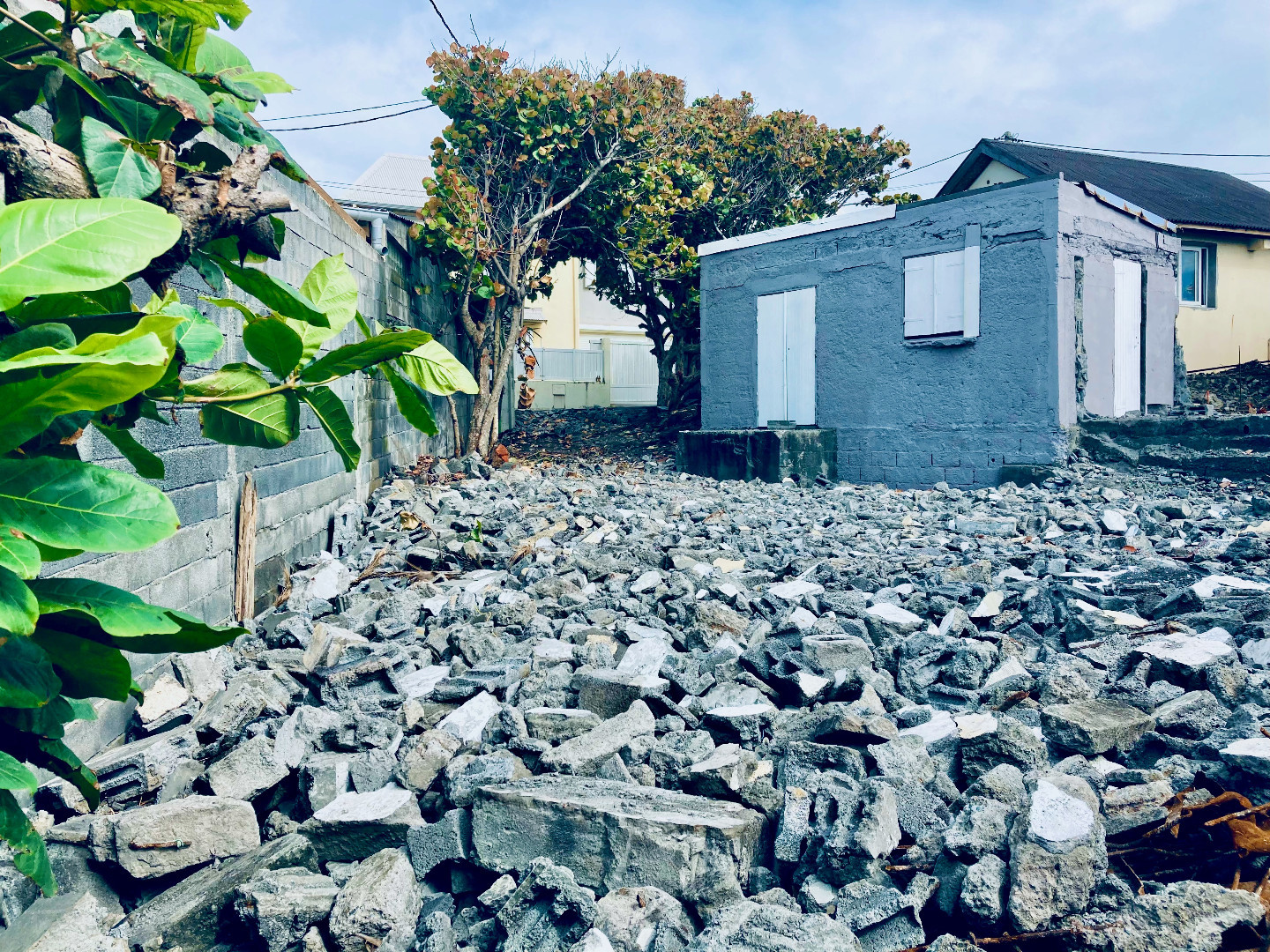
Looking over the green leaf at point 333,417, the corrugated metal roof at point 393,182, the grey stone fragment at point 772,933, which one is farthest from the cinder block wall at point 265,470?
the corrugated metal roof at point 393,182

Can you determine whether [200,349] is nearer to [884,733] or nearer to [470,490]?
[884,733]

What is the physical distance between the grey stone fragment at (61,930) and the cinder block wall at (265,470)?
2.69 ft

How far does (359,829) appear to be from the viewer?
1949 millimetres

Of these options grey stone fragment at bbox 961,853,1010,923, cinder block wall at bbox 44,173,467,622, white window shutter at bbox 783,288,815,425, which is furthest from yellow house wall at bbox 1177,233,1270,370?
grey stone fragment at bbox 961,853,1010,923

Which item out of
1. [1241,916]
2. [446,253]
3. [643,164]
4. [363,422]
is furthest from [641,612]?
[643,164]

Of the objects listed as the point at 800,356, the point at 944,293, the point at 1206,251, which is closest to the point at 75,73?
the point at 944,293

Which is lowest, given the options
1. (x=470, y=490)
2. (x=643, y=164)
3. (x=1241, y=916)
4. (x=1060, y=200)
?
(x=1241, y=916)

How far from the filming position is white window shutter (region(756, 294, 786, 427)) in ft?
30.8

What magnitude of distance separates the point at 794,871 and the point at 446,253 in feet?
27.4

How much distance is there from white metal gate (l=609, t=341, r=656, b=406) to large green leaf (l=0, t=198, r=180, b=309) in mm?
18821

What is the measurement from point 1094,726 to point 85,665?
2.16 m

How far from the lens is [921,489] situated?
8.17m

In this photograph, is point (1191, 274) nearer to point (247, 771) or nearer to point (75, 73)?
point (247, 771)

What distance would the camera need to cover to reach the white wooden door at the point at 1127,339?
26.6 feet
